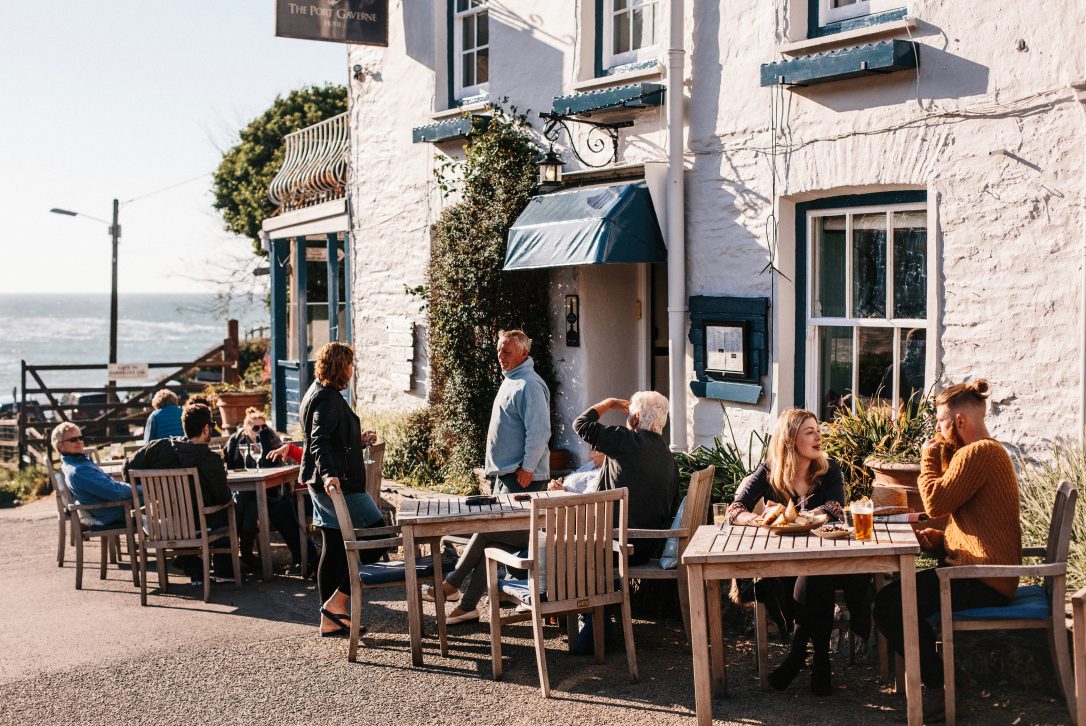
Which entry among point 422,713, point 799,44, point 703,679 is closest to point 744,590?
point 703,679

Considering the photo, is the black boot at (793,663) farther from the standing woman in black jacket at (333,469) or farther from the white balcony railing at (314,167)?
the white balcony railing at (314,167)

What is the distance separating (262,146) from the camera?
28.2 meters

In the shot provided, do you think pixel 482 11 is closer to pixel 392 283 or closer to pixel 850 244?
pixel 392 283

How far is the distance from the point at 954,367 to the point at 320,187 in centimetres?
1049

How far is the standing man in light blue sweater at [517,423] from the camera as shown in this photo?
7590 mm

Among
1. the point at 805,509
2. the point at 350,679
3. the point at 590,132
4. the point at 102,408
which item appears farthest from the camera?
the point at 102,408

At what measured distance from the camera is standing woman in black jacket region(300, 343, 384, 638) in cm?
710

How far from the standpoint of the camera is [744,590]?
6.41 metres

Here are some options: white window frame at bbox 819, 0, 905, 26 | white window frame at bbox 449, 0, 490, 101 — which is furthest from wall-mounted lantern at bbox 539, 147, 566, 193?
white window frame at bbox 819, 0, 905, 26

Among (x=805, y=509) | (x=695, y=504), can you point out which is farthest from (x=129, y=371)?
(x=805, y=509)

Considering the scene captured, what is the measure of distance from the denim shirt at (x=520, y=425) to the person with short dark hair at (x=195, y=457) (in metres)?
2.13

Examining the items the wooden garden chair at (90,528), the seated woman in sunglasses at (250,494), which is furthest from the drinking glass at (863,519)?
the wooden garden chair at (90,528)

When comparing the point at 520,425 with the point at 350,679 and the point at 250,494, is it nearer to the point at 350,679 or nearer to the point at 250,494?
the point at 350,679

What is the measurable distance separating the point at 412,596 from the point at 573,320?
4633mm
